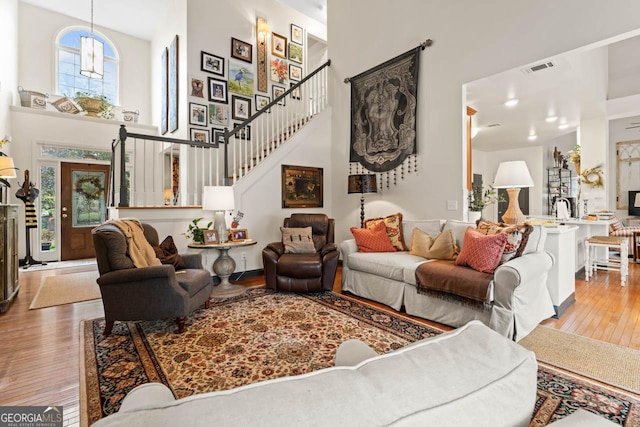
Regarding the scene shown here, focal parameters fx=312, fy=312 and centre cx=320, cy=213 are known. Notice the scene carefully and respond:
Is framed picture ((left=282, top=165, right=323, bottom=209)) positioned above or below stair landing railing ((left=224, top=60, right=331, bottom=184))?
below

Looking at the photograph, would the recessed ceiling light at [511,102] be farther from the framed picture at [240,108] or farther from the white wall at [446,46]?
the framed picture at [240,108]

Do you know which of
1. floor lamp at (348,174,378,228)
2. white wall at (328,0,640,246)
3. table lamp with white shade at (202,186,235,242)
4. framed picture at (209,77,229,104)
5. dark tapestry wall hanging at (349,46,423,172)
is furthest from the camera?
framed picture at (209,77,229,104)

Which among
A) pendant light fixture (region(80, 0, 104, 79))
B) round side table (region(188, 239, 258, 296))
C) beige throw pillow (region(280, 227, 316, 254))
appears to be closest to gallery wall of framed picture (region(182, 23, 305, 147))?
pendant light fixture (region(80, 0, 104, 79))

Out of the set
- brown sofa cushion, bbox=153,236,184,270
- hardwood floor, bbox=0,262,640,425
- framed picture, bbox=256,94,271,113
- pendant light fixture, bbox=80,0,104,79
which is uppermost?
pendant light fixture, bbox=80,0,104,79

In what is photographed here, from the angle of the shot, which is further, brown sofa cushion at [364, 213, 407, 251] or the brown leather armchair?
brown sofa cushion at [364, 213, 407, 251]

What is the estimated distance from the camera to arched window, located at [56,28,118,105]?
675 centimetres

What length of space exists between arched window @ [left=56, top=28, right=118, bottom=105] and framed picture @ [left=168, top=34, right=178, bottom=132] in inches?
81.1

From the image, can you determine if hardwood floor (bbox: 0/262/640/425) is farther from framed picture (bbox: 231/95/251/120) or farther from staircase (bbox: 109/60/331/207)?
framed picture (bbox: 231/95/251/120)

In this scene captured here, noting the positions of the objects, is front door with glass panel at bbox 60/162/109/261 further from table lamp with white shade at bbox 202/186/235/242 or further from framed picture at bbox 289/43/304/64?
framed picture at bbox 289/43/304/64

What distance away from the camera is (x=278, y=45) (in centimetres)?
672

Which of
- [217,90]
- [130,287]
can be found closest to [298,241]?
[130,287]

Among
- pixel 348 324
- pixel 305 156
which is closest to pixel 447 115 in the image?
pixel 305 156

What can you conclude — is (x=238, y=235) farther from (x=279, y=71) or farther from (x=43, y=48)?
(x=43, y=48)

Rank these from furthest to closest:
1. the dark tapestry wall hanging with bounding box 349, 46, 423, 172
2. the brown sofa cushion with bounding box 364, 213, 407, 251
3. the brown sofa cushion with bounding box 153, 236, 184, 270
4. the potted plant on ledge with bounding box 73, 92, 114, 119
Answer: the potted plant on ledge with bounding box 73, 92, 114, 119
the dark tapestry wall hanging with bounding box 349, 46, 423, 172
the brown sofa cushion with bounding box 364, 213, 407, 251
the brown sofa cushion with bounding box 153, 236, 184, 270
